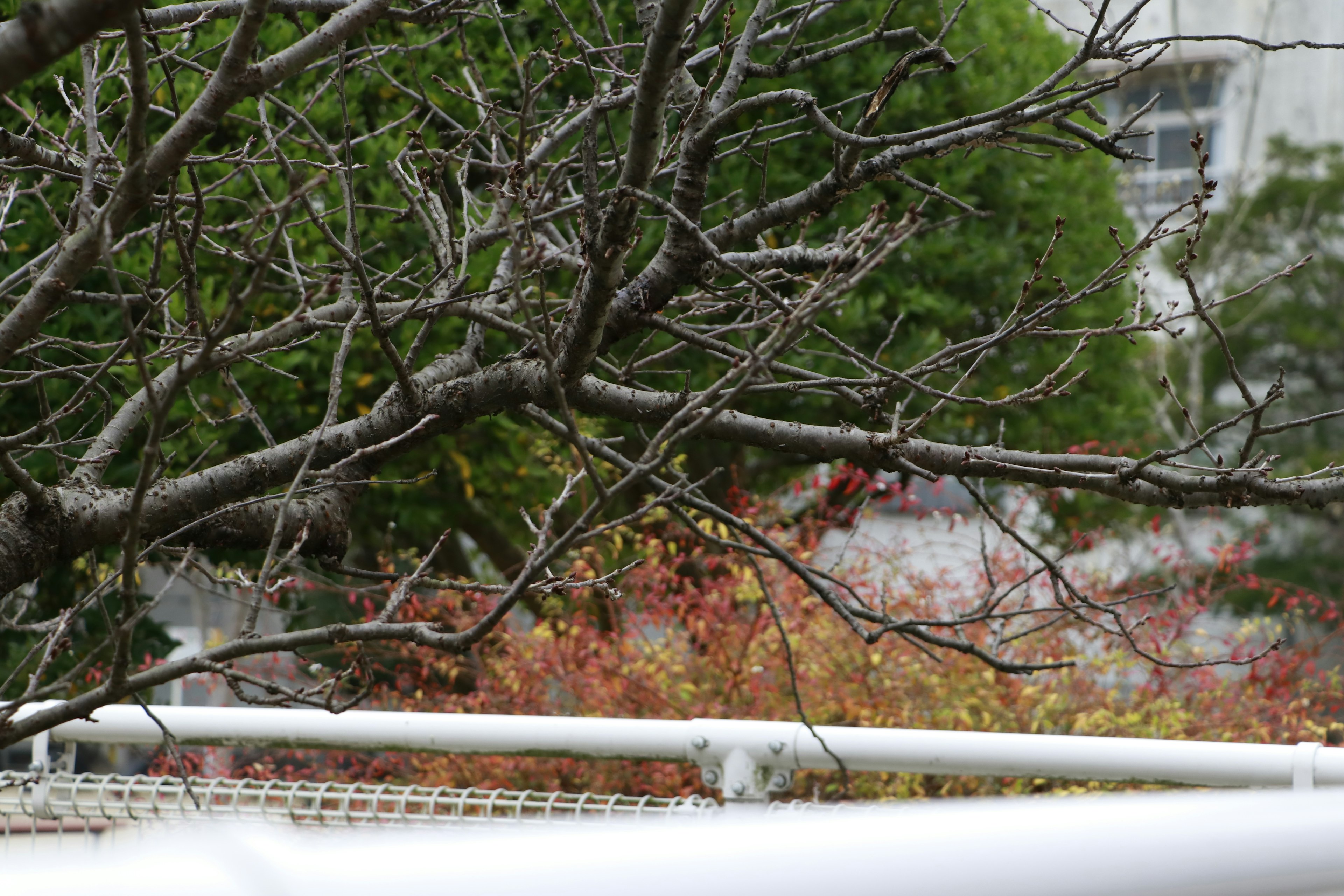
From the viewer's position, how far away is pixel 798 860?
45 cm

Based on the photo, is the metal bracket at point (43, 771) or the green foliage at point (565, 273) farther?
the green foliage at point (565, 273)

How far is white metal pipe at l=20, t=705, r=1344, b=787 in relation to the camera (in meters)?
1.95

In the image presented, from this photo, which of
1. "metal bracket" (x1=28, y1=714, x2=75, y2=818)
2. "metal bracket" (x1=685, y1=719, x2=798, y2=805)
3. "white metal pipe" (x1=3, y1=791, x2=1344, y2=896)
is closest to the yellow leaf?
"metal bracket" (x1=28, y1=714, x2=75, y2=818)

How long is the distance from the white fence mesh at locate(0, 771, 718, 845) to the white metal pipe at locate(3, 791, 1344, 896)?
170 cm

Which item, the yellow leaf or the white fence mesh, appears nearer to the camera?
the white fence mesh

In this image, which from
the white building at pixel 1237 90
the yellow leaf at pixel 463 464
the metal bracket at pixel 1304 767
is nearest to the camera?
the metal bracket at pixel 1304 767

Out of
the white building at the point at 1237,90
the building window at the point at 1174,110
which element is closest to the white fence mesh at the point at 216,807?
the building window at the point at 1174,110

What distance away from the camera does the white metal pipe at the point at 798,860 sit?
1.44 feet

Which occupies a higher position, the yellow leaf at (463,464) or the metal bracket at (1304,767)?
the yellow leaf at (463,464)

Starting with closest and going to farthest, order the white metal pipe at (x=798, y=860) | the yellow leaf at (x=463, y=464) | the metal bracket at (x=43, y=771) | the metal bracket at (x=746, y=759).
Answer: the white metal pipe at (x=798, y=860), the metal bracket at (x=746, y=759), the metal bracket at (x=43, y=771), the yellow leaf at (x=463, y=464)

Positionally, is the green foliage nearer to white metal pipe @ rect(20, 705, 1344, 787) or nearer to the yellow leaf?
the yellow leaf

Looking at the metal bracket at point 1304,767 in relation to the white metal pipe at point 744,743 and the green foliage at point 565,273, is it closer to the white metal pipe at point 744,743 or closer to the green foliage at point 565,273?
the white metal pipe at point 744,743

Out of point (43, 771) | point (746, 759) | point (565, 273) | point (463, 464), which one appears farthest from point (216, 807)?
point (565, 273)

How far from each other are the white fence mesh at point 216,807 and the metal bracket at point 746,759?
92mm
